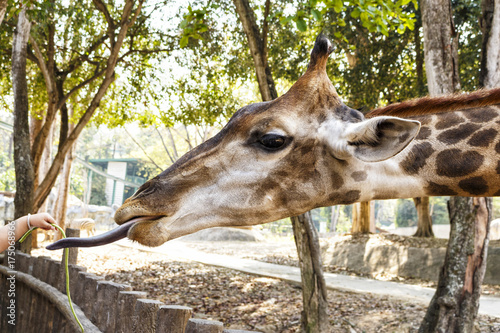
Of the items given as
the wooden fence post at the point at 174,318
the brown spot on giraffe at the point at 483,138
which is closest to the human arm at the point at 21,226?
the wooden fence post at the point at 174,318

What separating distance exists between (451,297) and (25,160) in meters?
6.12

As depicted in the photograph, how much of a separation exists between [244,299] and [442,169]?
19.6ft

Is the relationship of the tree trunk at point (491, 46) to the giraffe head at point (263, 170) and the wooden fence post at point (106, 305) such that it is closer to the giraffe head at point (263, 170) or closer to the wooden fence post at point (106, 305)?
the giraffe head at point (263, 170)

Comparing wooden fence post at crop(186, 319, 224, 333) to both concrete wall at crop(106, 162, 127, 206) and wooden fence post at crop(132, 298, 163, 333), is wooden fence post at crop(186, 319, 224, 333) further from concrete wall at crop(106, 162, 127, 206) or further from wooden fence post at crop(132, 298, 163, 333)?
concrete wall at crop(106, 162, 127, 206)

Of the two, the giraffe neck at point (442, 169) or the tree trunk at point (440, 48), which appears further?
the tree trunk at point (440, 48)

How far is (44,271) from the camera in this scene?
13.3 ft

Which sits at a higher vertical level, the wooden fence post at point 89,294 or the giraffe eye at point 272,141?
the giraffe eye at point 272,141

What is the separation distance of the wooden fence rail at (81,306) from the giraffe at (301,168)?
0.54m

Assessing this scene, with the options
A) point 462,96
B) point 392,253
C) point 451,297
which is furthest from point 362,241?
point 462,96

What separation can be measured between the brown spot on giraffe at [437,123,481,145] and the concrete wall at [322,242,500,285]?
26.4 feet

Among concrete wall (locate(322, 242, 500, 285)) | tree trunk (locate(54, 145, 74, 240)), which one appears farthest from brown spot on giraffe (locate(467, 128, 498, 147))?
tree trunk (locate(54, 145, 74, 240))

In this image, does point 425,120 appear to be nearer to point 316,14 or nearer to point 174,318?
point 174,318

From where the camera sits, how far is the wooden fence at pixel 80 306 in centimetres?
228

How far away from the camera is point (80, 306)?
341 centimetres
